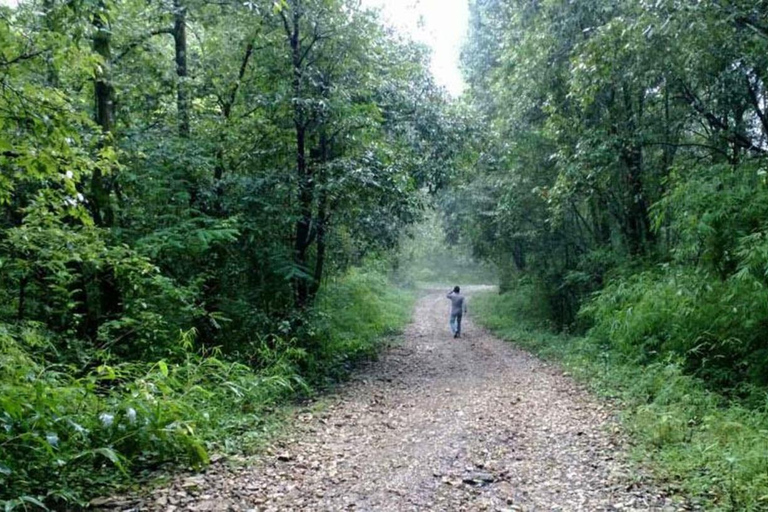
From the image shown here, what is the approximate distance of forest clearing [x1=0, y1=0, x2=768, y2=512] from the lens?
192 inches

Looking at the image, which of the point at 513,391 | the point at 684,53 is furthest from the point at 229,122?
the point at 684,53

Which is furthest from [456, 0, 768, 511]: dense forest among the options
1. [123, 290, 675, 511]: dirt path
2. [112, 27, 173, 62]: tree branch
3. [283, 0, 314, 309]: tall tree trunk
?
[112, 27, 173, 62]: tree branch

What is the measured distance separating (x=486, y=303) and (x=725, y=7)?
1974 centimetres

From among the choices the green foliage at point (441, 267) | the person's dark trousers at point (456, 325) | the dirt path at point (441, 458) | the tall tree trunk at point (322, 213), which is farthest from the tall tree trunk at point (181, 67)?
the green foliage at point (441, 267)

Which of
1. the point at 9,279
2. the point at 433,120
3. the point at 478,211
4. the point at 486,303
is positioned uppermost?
the point at 433,120

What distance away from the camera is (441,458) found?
18.9 ft

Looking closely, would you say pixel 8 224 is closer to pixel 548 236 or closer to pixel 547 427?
pixel 547 427

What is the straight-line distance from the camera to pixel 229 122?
1046 cm

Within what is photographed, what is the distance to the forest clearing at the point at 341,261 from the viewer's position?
488 cm

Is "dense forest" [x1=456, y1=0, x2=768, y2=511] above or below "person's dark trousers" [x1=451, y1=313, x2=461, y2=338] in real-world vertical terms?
above

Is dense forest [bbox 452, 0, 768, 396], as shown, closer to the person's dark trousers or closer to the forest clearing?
the forest clearing

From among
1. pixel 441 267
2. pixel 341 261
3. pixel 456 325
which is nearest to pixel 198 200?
pixel 341 261

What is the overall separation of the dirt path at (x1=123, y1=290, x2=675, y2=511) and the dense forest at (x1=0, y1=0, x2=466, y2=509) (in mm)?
787

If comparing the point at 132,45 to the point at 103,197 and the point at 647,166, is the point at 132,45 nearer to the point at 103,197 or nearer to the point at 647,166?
the point at 103,197
